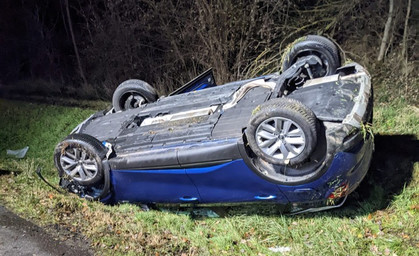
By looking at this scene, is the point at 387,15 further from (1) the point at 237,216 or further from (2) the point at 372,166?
(1) the point at 237,216

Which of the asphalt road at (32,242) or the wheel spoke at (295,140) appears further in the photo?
the asphalt road at (32,242)

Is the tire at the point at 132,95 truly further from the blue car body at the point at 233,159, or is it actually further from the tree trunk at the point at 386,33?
the tree trunk at the point at 386,33

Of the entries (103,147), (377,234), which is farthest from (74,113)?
(377,234)

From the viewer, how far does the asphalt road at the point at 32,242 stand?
3729 millimetres

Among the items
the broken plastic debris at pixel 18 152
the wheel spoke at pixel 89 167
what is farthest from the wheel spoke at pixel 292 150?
the broken plastic debris at pixel 18 152

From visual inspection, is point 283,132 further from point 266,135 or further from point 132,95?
point 132,95

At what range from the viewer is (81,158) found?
4527 millimetres

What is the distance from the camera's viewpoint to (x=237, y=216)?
4.28m

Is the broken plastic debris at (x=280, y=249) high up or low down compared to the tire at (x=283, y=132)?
down

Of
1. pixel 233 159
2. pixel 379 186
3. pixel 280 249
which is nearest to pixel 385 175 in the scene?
pixel 379 186

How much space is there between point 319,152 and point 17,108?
9078 millimetres

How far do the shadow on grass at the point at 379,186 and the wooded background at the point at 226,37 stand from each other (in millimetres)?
2917

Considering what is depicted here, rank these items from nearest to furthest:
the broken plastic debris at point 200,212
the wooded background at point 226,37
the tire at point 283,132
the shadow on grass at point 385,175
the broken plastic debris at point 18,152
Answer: the tire at point 283,132
the shadow on grass at point 385,175
the broken plastic debris at point 200,212
the broken plastic debris at point 18,152
the wooded background at point 226,37

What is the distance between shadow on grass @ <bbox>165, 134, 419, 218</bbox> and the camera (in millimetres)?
4168
